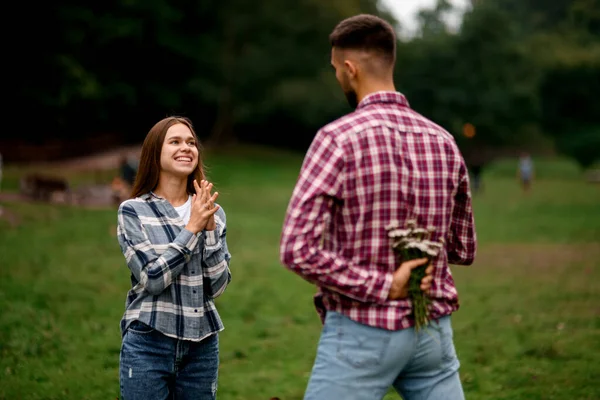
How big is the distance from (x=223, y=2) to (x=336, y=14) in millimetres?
7926

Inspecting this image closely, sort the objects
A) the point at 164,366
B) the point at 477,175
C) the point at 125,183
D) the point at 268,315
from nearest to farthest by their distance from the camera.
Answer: the point at 164,366, the point at 268,315, the point at 125,183, the point at 477,175

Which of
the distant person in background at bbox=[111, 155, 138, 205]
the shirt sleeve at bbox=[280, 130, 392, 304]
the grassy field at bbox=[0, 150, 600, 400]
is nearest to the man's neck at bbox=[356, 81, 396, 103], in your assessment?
the shirt sleeve at bbox=[280, 130, 392, 304]

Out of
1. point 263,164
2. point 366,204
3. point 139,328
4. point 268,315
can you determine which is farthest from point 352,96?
point 263,164

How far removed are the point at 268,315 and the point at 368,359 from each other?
23.9ft

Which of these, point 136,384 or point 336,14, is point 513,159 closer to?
point 336,14

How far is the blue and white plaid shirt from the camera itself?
362cm

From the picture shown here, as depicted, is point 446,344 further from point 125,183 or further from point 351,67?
point 125,183

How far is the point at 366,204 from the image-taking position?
2.83m

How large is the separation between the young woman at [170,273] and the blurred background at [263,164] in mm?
810

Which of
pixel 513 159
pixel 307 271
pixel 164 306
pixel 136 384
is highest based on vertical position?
pixel 513 159

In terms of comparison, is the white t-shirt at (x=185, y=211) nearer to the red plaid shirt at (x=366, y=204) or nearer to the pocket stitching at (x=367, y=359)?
the red plaid shirt at (x=366, y=204)

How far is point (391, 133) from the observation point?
9.50 ft

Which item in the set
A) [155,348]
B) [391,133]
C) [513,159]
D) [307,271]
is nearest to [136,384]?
[155,348]

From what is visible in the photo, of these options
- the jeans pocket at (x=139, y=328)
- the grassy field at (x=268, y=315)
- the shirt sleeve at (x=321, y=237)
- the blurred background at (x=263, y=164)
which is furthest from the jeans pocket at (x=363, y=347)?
the grassy field at (x=268, y=315)
